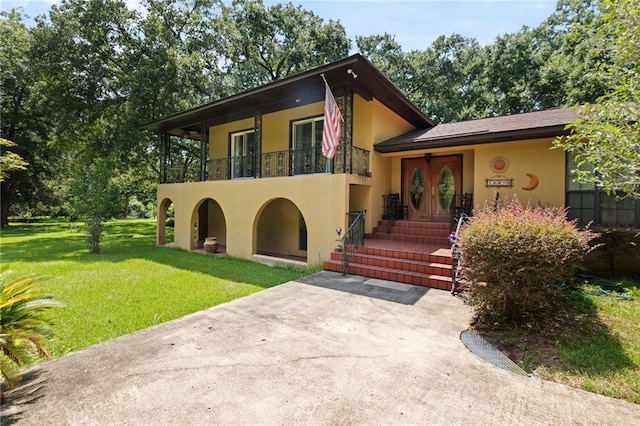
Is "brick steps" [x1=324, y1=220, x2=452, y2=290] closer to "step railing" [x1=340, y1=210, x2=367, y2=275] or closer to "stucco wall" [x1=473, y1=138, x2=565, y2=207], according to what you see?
"step railing" [x1=340, y1=210, x2=367, y2=275]

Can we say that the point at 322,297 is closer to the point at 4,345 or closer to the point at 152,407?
the point at 152,407

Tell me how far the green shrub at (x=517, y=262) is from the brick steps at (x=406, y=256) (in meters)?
1.77

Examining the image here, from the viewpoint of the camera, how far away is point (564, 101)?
17078mm

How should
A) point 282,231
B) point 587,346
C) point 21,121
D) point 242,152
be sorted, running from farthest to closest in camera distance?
point 21,121 → point 242,152 → point 282,231 → point 587,346

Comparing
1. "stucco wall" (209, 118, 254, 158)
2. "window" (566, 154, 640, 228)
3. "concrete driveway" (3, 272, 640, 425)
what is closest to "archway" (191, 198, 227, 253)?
"stucco wall" (209, 118, 254, 158)

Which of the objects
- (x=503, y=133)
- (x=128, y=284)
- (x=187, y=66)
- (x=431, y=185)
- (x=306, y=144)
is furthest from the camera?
(x=187, y=66)

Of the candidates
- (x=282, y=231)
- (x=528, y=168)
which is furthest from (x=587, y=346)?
(x=282, y=231)

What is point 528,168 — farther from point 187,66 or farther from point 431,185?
point 187,66

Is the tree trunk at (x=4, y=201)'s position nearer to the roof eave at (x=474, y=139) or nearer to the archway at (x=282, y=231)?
the archway at (x=282, y=231)

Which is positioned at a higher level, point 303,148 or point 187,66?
point 187,66

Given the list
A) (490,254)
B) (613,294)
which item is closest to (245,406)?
(490,254)

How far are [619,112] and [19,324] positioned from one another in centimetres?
778

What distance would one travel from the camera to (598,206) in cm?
749

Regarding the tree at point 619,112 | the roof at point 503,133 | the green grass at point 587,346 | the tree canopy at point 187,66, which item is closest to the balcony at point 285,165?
the roof at point 503,133
